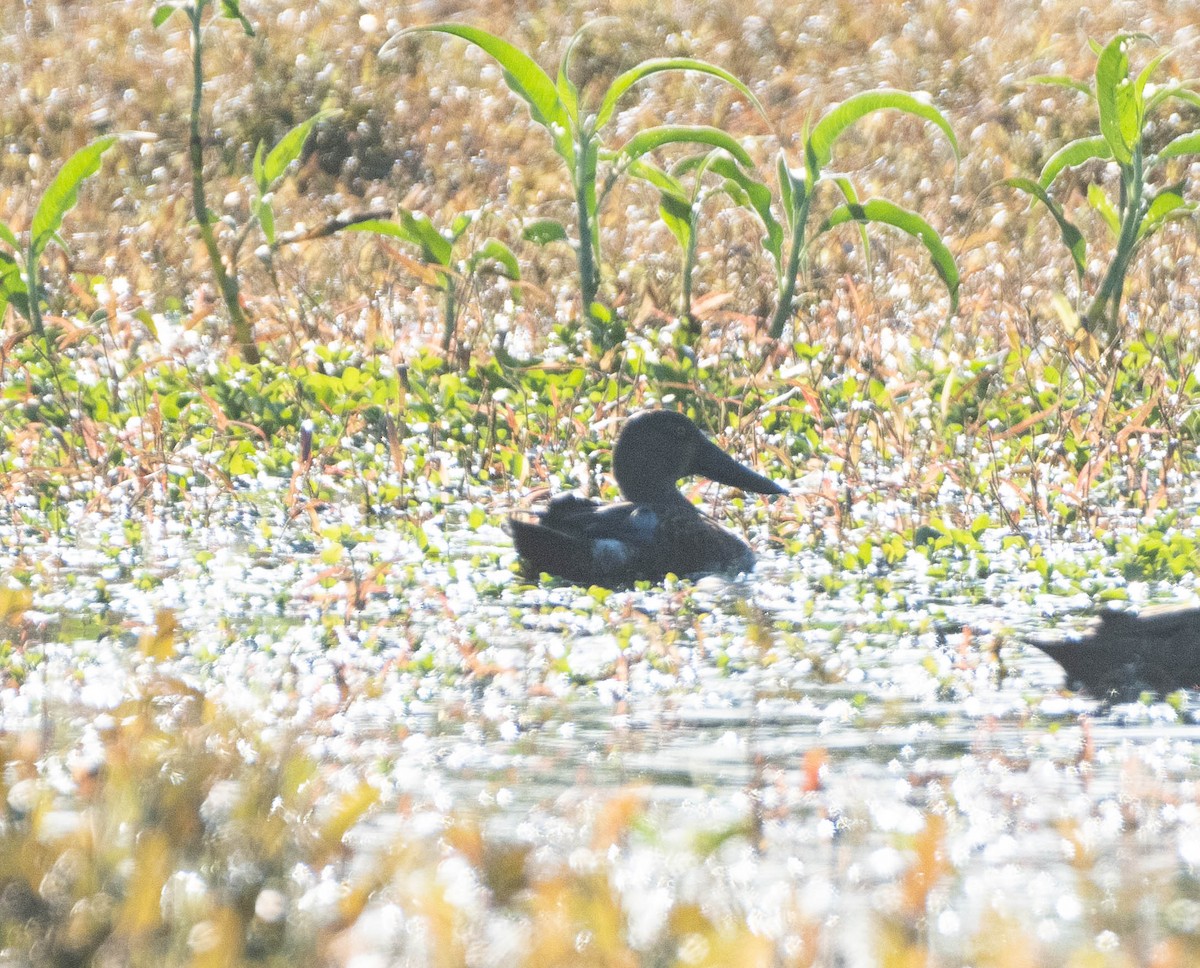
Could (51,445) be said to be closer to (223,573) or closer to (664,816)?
(223,573)

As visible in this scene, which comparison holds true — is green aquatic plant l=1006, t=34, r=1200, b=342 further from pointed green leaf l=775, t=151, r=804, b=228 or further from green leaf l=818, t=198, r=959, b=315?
pointed green leaf l=775, t=151, r=804, b=228

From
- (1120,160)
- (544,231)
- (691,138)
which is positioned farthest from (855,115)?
(544,231)

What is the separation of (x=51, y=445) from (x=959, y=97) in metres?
8.86

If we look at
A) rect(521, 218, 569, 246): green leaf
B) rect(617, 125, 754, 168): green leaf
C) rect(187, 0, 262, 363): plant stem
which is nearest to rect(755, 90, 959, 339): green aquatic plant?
rect(617, 125, 754, 168): green leaf

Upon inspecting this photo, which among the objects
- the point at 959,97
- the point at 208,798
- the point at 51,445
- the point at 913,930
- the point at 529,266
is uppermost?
the point at 959,97

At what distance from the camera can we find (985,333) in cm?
970

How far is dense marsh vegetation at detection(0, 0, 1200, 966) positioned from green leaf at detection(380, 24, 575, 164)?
0.08ft

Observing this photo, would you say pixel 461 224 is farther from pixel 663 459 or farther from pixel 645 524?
pixel 645 524

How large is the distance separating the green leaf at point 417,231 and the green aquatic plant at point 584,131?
429 millimetres

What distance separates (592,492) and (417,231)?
1.80m

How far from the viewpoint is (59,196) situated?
8.02 m

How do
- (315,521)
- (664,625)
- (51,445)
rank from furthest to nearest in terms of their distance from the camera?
(51,445)
(315,521)
(664,625)

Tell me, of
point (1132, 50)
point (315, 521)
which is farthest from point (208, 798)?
point (1132, 50)

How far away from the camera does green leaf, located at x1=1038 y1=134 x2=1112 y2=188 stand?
8352 mm
